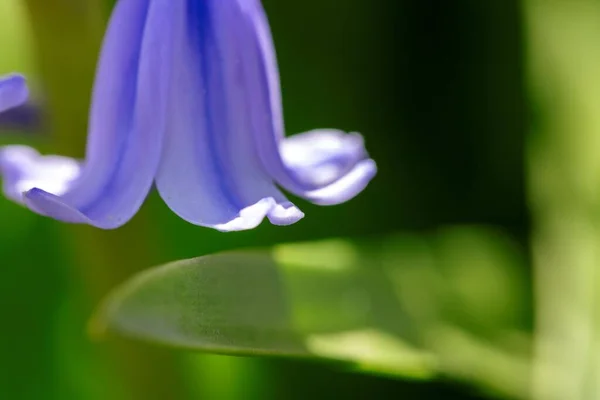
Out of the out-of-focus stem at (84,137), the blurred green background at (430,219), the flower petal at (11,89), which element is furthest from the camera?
the blurred green background at (430,219)

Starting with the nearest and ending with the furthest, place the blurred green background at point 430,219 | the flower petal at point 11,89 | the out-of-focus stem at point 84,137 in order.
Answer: the flower petal at point 11,89 < the out-of-focus stem at point 84,137 < the blurred green background at point 430,219

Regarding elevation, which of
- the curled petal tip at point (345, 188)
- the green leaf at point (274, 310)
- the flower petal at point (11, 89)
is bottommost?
the green leaf at point (274, 310)

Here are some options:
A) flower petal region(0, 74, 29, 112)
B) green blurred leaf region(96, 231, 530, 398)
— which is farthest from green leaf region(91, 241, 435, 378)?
flower petal region(0, 74, 29, 112)

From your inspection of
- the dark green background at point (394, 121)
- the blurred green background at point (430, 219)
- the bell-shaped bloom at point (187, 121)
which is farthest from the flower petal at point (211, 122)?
the dark green background at point (394, 121)

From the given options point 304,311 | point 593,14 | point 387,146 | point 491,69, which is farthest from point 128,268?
point 593,14

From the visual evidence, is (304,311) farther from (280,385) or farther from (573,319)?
(573,319)

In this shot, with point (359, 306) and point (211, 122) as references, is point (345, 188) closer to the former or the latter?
point (211, 122)

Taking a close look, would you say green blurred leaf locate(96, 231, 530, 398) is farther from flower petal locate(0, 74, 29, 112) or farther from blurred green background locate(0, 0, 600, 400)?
flower petal locate(0, 74, 29, 112)

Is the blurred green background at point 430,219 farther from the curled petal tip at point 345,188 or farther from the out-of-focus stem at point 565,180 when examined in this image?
the curled petal tip at point 345,188
